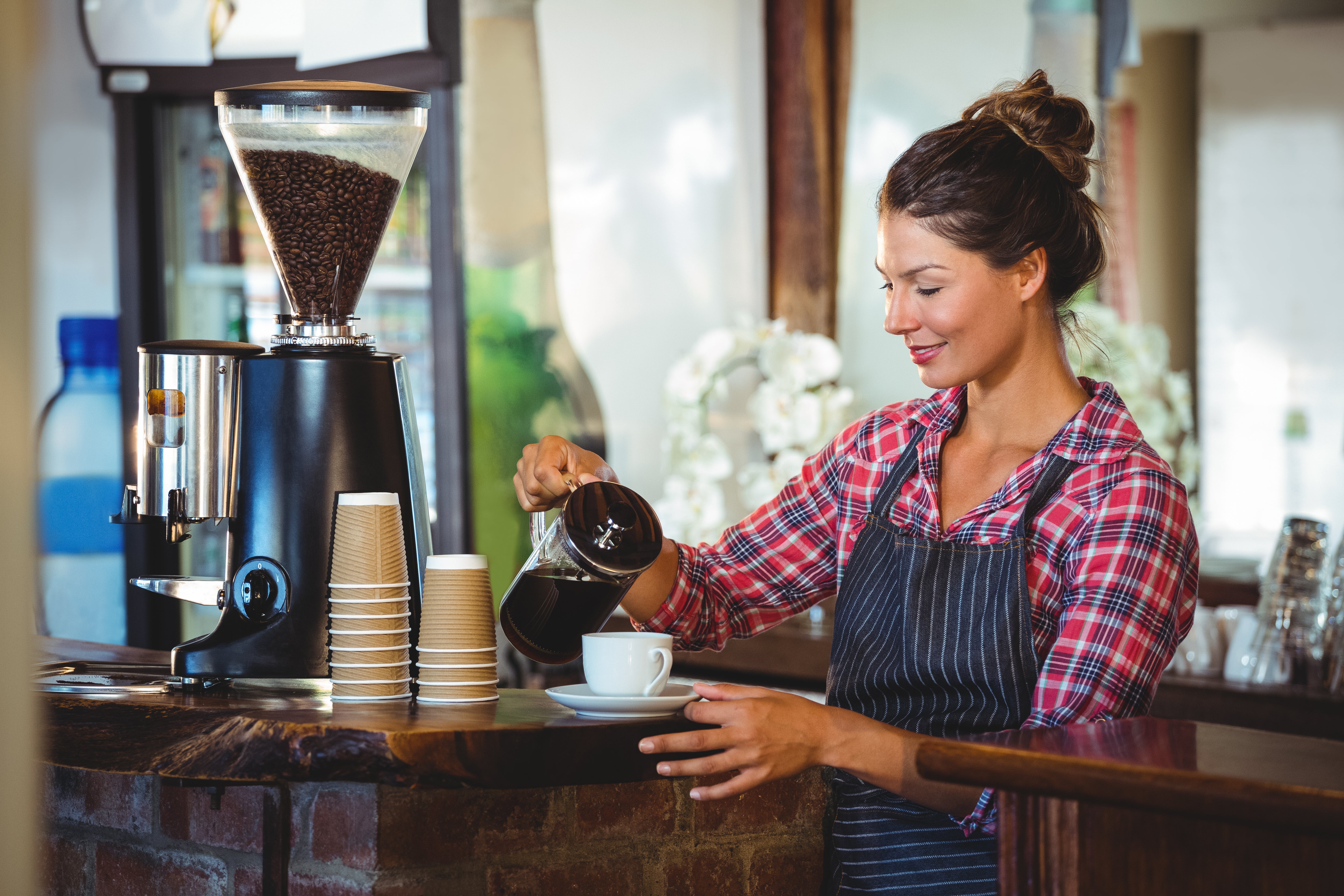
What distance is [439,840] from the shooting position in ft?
3.74

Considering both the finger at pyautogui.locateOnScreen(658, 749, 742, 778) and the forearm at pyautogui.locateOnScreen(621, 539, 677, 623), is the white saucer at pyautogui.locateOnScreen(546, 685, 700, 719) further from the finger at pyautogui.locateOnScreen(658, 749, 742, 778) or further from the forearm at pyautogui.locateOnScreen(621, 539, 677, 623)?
the forearm at pyautogui.locateOnScreen(621, 539, 677, 623)

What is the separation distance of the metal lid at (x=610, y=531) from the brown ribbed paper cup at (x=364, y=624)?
0.18 meters

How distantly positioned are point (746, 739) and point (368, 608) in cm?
36

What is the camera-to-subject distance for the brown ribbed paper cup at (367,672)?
124 centimetres

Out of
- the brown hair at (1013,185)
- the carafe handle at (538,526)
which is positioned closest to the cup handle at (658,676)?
the carafe handle at (538,526)

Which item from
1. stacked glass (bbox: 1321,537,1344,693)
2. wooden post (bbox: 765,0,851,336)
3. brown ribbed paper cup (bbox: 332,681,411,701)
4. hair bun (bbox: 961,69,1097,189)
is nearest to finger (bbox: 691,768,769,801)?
brown ribbed paper cup (bbox: 332,681,411,701)

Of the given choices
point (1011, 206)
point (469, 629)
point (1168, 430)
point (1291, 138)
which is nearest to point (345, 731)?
point (469, 629)

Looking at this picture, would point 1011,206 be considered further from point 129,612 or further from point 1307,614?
point 129,612

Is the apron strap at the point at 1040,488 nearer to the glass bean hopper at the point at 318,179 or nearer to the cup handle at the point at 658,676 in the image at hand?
the cup handle at the point at 658,676

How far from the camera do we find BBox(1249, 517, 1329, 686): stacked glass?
2180 mm

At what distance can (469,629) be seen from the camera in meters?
1.25

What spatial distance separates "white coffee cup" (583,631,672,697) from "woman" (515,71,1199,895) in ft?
0.15

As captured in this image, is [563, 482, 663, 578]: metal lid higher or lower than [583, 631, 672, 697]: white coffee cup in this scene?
higher

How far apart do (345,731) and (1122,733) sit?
0.60m
